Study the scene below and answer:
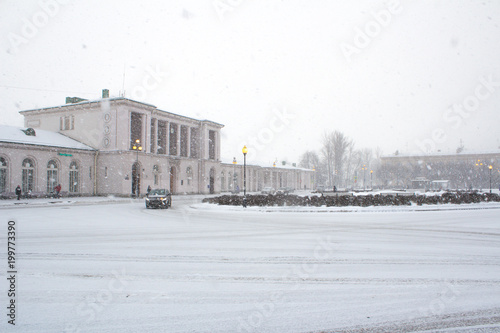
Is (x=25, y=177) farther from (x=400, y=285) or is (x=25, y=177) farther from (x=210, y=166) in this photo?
(x=400, y=285)

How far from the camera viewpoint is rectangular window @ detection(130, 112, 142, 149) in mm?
46375

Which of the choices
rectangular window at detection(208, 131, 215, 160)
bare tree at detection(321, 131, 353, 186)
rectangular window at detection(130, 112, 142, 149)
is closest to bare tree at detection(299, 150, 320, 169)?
bare tree at detection(321, 131, 353, 186)

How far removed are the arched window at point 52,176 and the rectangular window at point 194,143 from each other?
22.9 metres

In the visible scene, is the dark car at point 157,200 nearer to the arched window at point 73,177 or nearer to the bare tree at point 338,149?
the arched window at point 73,177

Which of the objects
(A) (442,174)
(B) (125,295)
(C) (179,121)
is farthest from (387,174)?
(B) (125,295)

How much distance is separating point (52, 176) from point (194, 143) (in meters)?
24.2

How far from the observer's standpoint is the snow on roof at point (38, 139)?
119 ft

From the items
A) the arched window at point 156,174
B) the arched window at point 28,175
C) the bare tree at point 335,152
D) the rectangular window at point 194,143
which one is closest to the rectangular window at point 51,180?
the arched window at point 28,175

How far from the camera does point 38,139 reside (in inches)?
1563

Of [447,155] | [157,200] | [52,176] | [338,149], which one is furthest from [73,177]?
[447,155]

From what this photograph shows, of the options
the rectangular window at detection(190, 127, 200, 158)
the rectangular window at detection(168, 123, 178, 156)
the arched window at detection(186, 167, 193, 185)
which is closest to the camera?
the rectangular window at detection(168, 123, 178, 156)

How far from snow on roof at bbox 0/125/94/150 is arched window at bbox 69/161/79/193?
2232 mm

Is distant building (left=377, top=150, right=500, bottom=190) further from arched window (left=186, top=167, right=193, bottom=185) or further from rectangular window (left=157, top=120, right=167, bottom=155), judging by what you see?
rectangular window (left=157, top=120, right=167, bottom=155)

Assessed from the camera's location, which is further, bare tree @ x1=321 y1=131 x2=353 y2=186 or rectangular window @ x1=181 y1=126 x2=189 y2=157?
bare tree @ x1=321 y1=131 x2=353 y2=186
